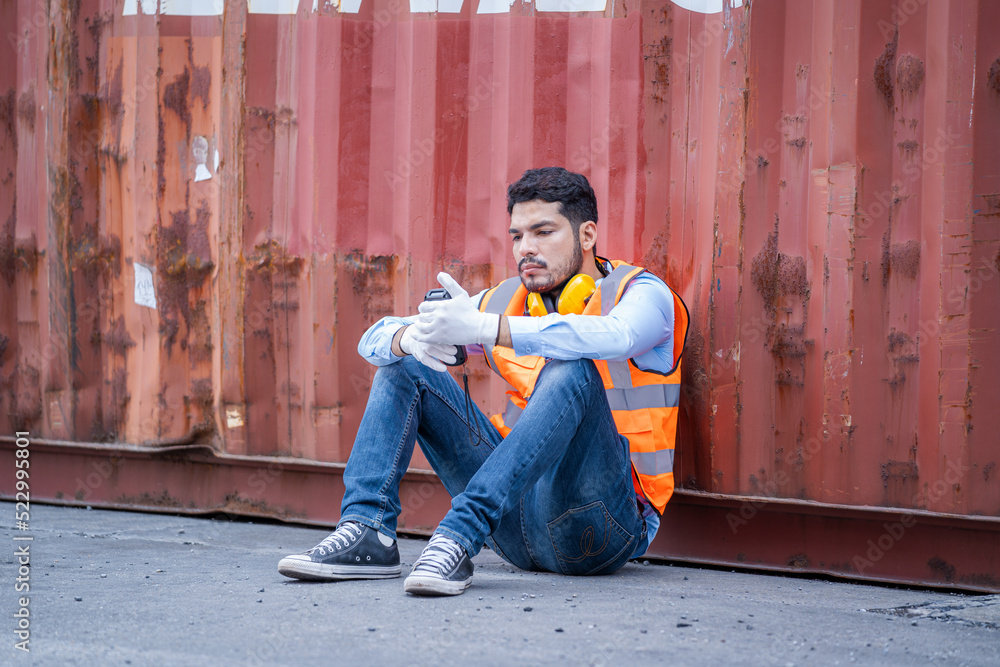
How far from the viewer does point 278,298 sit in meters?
3.34

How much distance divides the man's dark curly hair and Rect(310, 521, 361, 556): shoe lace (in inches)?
46.3

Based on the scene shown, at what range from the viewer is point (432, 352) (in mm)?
2340

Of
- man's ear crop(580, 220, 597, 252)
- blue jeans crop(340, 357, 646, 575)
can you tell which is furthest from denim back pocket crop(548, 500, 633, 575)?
man's ear crop(580, 220, 597, 252)

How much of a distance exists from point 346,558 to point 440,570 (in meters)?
0.31

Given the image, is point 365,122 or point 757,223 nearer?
point 757,223

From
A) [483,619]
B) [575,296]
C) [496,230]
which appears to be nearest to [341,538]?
[483,619]

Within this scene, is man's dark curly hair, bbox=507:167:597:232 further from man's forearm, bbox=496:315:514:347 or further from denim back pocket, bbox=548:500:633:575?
denim back pocket, bbox=548:500:633:575

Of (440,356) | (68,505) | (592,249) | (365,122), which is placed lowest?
(68,505)

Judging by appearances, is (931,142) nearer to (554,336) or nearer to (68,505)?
(554,336)

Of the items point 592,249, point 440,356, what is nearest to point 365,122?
point 592,249

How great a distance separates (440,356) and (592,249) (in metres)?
0.73
